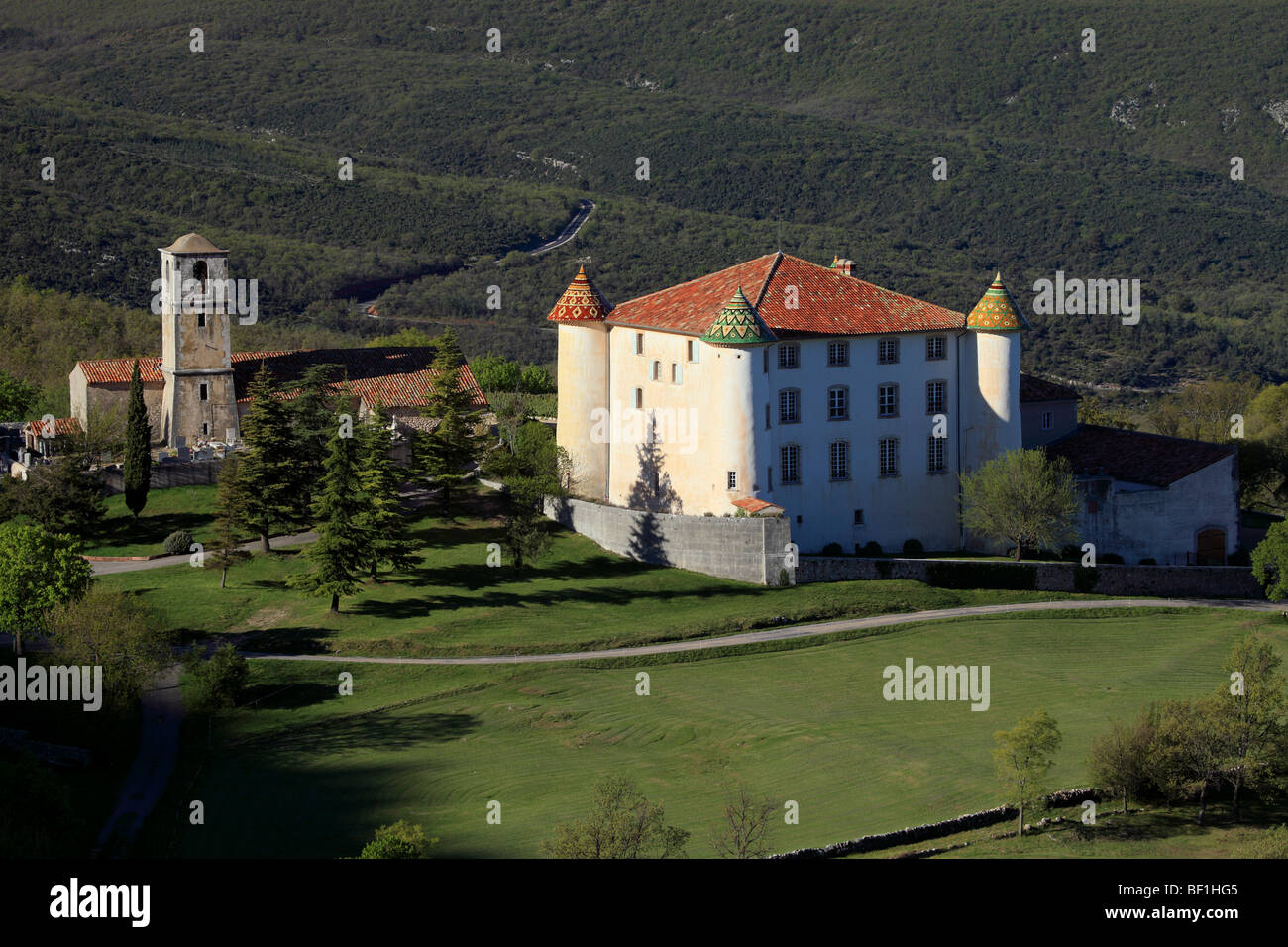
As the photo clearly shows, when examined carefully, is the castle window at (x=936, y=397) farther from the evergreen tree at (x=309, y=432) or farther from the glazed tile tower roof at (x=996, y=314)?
the evergreen tree at (x=309, y=432)

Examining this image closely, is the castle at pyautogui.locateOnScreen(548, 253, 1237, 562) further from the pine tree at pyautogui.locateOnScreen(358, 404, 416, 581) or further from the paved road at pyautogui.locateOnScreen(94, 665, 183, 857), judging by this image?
the paved road at pyautogui.locateOnScreen(94, 665, 183, 857)

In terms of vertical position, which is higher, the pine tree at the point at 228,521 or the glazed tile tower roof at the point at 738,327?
the glazed tile tower roof at the point at 738,327

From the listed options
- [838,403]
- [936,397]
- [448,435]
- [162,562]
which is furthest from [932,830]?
[162,562]

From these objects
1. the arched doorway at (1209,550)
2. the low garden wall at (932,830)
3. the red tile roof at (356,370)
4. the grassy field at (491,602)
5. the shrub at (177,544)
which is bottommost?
the low garden wall at (932,830)

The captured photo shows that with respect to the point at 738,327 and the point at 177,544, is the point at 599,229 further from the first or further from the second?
the point at 177,544

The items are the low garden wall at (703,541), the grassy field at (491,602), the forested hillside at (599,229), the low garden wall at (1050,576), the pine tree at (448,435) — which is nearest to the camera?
the grassy field at (491,602)

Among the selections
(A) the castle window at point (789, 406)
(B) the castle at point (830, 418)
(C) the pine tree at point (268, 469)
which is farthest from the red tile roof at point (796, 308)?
(C) the pine tree at point (268, 469)
